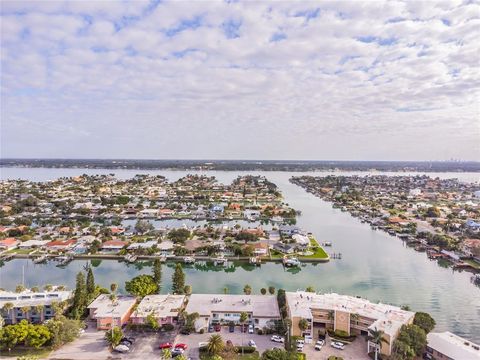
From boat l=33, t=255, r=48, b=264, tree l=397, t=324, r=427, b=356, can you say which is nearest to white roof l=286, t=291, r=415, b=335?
tree l=397, t=324, r=427, b=356

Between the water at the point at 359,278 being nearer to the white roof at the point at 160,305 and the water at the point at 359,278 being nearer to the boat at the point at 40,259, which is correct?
the boat at the point at 40,259

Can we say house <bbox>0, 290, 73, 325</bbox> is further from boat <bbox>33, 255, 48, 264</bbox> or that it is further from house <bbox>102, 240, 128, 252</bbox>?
house <bbox>102, 240, 128, 252</bbox>

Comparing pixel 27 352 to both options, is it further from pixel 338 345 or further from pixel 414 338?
pixel 414 338

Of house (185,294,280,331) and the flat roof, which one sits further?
the flat roof

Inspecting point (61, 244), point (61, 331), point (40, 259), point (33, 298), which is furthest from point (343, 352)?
point (61, 244)

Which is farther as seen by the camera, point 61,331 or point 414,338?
point 61,331

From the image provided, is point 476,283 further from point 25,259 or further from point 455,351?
point 25,259
